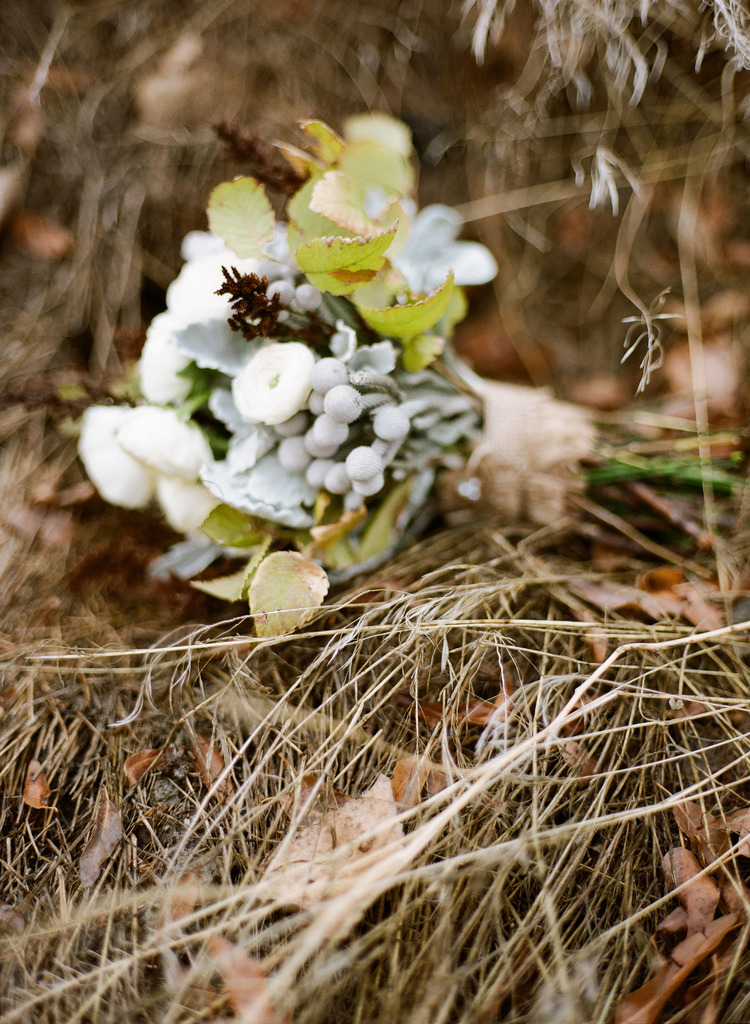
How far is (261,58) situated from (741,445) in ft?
4.22

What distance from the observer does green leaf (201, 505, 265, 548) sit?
3.03 feet

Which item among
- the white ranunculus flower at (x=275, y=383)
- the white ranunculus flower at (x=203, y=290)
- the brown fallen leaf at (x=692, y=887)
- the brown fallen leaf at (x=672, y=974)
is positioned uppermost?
the white ranunculus flower at (x=203, y=290)

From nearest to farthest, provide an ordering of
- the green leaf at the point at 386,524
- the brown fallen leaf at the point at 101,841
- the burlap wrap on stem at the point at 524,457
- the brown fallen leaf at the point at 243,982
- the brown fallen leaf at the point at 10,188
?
the brown fallen leaf at the point at 243,982 → the brown fallen leaf at the point at 101,841 → the green leaf at the point at 386,524 → the burlap wrap on stem at the point at 524,457 → the brown fallen leaf at the point at 10,188

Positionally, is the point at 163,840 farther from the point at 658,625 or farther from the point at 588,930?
the point at 658,625

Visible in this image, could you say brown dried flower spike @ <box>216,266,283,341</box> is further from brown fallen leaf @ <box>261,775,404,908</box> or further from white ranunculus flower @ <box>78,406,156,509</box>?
brown fallen leaf @ <box>261,775,404,908</box>

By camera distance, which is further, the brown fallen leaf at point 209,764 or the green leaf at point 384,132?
the green leaf at point 384,132

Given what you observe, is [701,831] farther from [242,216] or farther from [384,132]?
[384,132]

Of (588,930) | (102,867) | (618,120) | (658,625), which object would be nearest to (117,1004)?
(102,867)

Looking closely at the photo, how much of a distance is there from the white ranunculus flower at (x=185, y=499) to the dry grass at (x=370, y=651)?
5.8 inches

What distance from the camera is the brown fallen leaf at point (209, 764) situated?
0.85 metres

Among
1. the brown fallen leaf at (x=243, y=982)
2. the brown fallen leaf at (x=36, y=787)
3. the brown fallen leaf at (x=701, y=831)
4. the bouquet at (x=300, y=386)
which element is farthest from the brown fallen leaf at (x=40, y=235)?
the brown fallen leaf at (x=701, y=831)

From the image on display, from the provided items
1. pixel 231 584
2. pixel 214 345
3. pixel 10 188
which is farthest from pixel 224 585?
pixel 10 188

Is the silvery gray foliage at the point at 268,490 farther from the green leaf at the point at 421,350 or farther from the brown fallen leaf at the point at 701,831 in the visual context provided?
the brown fallen leaf at the point at 701,831

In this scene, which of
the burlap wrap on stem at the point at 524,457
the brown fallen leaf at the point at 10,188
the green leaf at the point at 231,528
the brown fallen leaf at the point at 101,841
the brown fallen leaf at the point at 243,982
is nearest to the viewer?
the brown fallen leaf at the point at 243,982
